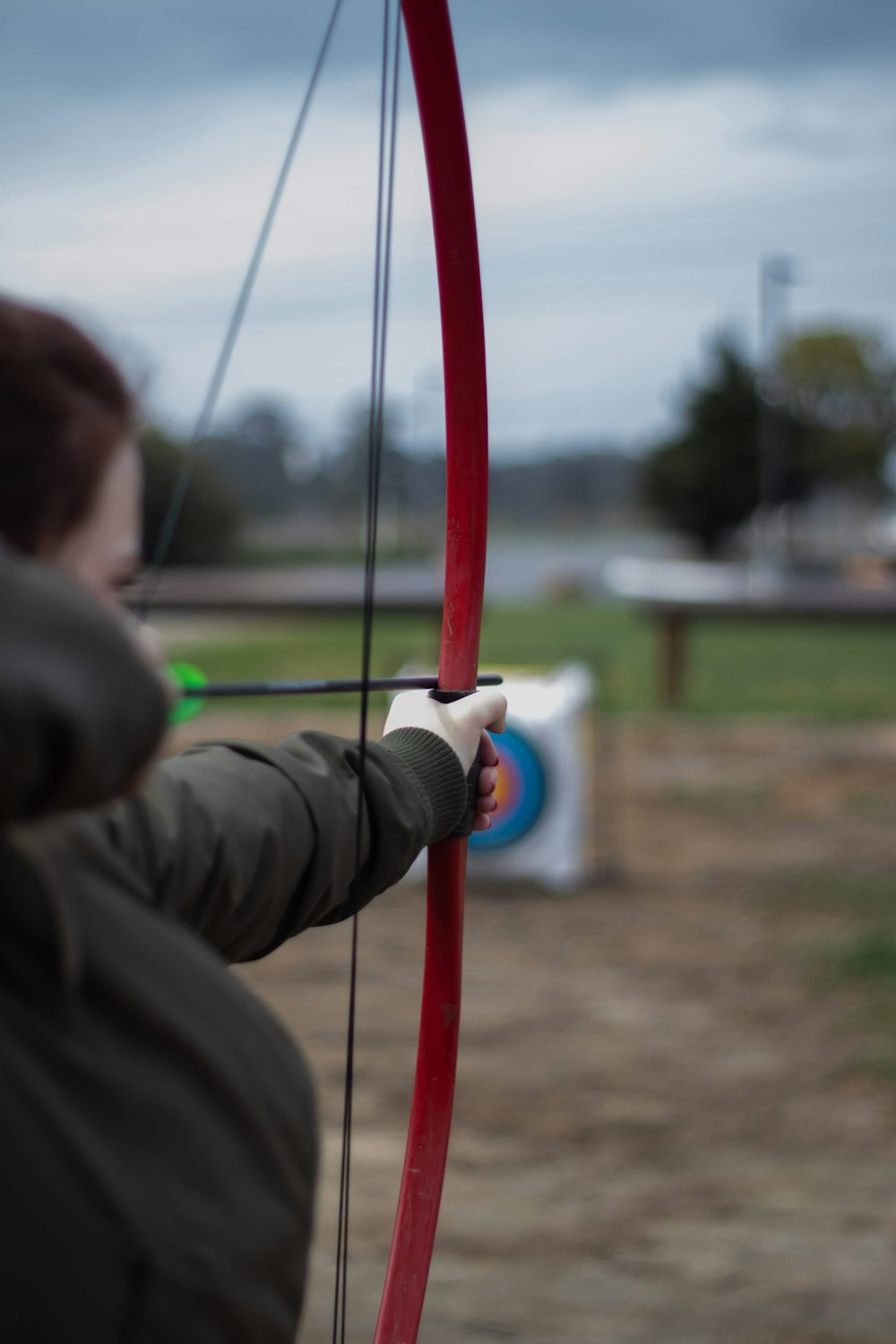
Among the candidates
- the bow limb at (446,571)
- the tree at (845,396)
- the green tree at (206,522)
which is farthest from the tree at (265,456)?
the bow limb at (446,571)

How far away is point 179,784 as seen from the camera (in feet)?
2.72

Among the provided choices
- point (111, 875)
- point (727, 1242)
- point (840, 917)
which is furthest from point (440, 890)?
point (840, 917)

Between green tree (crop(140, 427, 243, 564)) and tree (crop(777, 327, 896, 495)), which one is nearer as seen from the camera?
green tree (crop(140, 427, 243, 564))

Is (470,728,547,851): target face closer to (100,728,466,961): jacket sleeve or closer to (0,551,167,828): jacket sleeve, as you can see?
(100,728,466,961): jacket sleeve

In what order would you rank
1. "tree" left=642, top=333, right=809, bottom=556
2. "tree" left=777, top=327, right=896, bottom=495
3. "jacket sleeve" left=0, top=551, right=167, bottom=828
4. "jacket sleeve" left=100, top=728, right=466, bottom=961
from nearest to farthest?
"jacket sleeve" left=0, top=551, right=167, bottom=828 → "jacket sleeve" left=100, top=728, right=466, bottom=961 → "tree" left=642, top=333, right=809, bottom=556 → "tree" left=777, top=327, right=896, bottom=495

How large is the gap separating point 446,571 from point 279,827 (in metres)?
0.44

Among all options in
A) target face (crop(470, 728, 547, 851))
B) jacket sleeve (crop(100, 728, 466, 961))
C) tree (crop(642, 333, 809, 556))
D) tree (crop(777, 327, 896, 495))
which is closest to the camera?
jacket sleeve (crop(100, 728, 466, 961))

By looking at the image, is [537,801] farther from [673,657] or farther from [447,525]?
[673,657]

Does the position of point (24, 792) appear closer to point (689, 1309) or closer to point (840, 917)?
point (689, 1309)

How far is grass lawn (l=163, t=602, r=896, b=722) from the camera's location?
8.98 m

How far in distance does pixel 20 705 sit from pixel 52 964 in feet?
0.41

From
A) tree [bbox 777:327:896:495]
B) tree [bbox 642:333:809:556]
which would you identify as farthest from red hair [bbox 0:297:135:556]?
tree [bbox 777:327:896:495]

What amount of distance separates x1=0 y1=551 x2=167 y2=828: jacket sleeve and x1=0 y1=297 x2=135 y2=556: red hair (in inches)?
1.1

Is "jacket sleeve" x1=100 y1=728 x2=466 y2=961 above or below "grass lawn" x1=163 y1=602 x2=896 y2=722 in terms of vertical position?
above
